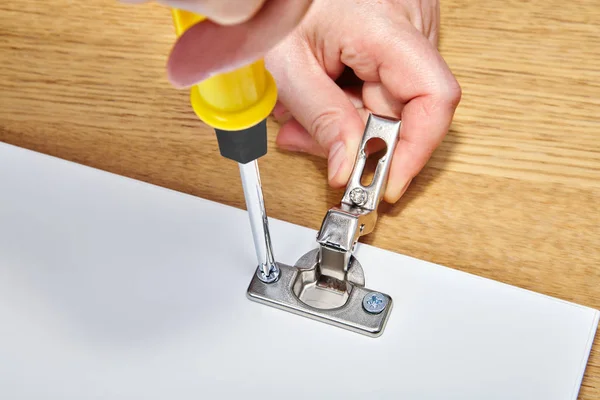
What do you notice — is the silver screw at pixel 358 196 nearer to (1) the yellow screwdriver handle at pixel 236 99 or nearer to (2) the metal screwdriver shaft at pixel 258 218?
(2) the metal screwdriver shaft at pixel 258 218

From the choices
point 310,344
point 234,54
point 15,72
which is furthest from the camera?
point 15,72

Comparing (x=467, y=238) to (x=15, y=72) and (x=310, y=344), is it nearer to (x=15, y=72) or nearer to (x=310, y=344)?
(x=310, y=344)

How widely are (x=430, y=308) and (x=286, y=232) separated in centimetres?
11

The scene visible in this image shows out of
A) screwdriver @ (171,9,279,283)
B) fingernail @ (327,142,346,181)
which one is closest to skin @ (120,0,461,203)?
fingernail @ (327,142,346,181)

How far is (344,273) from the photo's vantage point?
445 mm

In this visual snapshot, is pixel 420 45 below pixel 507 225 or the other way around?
the other way around

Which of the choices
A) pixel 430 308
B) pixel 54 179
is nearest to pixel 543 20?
pixel 430 308

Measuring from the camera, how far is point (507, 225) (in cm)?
48

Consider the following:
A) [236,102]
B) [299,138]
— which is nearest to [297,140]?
[299,138]

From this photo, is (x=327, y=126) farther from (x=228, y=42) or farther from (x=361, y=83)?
(x=228, y=42)

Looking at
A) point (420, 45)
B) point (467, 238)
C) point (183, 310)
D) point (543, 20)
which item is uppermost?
point (543, 20)

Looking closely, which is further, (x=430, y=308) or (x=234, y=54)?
(x=430, y=308)

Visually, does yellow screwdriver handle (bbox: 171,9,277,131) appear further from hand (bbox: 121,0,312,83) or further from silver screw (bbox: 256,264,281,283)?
silver screw (bbox: 256,264,281,283)

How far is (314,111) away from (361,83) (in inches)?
3.0
